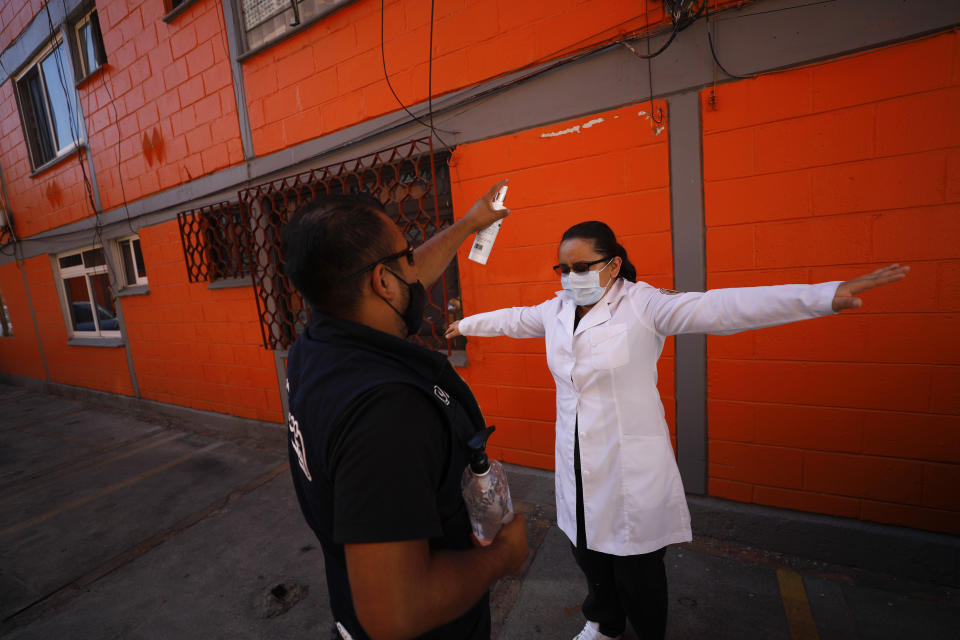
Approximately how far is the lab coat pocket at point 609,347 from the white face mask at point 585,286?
15 cm

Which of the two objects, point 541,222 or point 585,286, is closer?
point 585,286

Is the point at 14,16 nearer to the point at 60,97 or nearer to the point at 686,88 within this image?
the point at 60,97

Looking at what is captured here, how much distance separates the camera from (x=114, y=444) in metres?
5.09

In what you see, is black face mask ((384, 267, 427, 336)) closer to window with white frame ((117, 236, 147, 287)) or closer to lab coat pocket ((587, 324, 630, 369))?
lab coat pocket ((587, 324, 630, 369))

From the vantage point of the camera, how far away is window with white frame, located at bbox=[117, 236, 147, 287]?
5.82 meters

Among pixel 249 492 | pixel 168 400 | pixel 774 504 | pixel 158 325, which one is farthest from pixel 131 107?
pixel 774 504

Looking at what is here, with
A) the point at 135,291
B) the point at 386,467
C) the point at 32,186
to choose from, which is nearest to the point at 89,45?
the point at 32,186

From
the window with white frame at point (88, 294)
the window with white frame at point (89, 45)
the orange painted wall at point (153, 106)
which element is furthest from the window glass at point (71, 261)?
the window with white frame at point (89, 45)

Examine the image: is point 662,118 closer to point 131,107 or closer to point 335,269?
point 335,269

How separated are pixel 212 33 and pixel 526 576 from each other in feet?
18.1

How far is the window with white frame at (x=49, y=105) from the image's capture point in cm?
580

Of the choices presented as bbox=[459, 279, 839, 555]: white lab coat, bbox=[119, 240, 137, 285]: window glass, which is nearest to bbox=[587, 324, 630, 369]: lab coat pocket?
bbox=[459, 279, 839, 555]: white lab coat

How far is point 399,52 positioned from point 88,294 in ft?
23.2

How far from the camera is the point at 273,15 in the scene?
150 inches
